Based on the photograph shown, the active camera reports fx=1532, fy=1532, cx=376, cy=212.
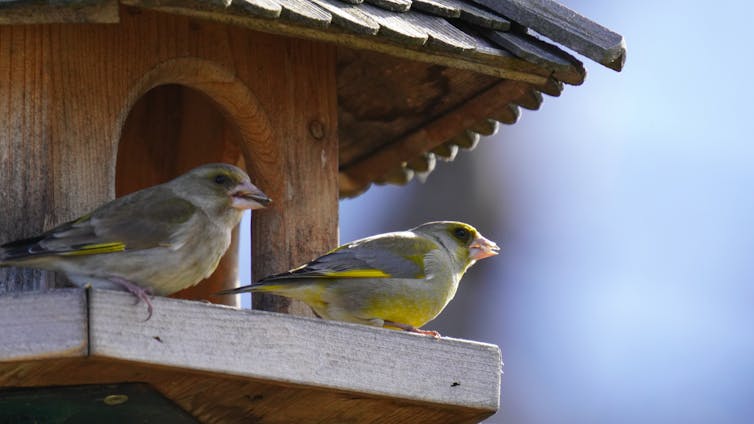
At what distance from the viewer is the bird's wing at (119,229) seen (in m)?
4.43

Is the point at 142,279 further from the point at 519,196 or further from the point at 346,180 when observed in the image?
the point at 519,196

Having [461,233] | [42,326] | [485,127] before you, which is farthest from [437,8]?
[42,326]

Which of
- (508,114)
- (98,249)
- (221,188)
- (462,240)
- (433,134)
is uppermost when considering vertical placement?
(508,114)

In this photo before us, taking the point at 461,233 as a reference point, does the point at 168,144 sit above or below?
above

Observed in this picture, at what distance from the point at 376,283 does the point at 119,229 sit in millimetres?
1043

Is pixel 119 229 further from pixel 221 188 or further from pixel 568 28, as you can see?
pixel 568 28

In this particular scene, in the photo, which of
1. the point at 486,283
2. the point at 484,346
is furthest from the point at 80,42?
the point at 486,283

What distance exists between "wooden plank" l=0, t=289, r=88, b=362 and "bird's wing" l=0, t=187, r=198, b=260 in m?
0.43

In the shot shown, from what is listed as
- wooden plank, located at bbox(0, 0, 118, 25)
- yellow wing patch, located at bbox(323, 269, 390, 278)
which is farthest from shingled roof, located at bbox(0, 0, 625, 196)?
yellow wing patch, located at bbox(323, 269, 390, 278)

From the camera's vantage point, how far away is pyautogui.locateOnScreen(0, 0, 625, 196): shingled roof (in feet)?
15.1

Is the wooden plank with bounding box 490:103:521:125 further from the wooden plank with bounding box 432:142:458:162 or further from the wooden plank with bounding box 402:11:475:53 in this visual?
the wooden plank with bounding box 402:11:475:53

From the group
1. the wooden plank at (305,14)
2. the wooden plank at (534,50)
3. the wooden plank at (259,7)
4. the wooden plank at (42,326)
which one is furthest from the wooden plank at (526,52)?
the wooden plank at (42,326)

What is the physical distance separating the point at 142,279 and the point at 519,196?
21.5 ft

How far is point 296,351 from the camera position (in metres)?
4.36
